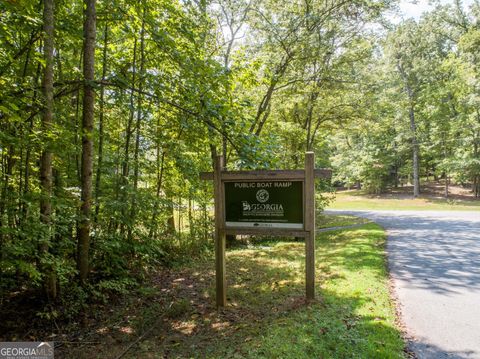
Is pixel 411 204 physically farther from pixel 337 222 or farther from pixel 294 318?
pixel 294 318

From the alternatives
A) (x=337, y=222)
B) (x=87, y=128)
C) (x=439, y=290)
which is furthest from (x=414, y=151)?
(x=87, y=128)

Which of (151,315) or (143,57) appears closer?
(151,315)

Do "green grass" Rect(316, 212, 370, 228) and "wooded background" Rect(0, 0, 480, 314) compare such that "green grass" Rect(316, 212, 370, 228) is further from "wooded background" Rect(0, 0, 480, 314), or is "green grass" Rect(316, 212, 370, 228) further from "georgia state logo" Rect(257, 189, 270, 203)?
"georgia state logo" Rect(257, 189, 270, 203)

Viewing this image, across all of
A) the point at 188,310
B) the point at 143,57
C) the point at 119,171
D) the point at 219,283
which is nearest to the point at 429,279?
the point at 219,283

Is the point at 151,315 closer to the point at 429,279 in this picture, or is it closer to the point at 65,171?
the point at 65,171

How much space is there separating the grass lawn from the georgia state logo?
5.22 feet

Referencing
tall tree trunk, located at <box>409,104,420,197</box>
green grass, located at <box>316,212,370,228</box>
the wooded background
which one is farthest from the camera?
tall tree trunk, located at <box>409,104,420,197</box>

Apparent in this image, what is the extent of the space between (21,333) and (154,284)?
7.71 feet

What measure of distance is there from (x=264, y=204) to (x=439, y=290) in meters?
3.36

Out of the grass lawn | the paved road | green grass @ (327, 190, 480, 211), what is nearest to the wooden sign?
the grass lawn

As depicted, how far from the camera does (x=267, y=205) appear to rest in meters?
4.53

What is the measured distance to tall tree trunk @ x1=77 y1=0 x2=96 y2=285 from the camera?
4.43 m

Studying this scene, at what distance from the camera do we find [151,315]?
14.8ft

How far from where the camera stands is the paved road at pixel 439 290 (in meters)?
3.48
